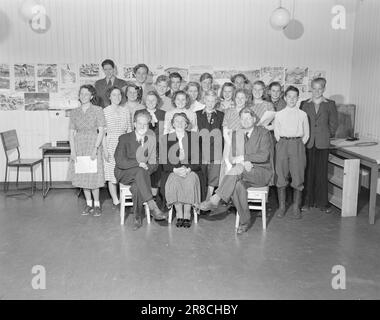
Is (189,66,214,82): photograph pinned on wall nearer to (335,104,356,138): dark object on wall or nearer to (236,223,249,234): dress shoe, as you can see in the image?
(335,104,356,138): dark object on wall

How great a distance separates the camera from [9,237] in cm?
449

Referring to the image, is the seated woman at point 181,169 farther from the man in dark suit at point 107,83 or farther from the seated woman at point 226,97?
the man in dark suit at point 107,83

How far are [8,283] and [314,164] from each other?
137 inches

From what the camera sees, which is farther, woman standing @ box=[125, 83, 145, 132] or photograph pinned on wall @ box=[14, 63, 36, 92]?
photograph pinned on wall @ box=[14, 63, 36, 92]

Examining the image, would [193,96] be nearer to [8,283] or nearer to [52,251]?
[52,251]

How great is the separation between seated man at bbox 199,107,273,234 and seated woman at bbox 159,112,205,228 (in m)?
0.19

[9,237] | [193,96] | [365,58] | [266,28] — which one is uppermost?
[266,28]

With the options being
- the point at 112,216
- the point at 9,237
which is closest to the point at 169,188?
the point at 112,216

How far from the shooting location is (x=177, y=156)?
→ 15.8 ft

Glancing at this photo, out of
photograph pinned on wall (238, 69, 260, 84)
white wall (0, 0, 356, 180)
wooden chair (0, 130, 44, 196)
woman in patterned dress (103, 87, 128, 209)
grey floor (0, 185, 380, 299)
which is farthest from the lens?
photograph pinned on wall (238, 69, 260, 84)

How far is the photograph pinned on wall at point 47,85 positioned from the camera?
638cm

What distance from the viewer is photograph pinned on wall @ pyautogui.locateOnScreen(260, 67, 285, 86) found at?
256 inches

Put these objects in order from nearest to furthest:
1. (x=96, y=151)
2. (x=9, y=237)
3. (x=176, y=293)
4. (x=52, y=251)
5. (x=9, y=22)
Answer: (x=176, y=293) → (x=52, y=251) → (x=9, y=237) → (x=96, y=151) → (x=9, y=22)

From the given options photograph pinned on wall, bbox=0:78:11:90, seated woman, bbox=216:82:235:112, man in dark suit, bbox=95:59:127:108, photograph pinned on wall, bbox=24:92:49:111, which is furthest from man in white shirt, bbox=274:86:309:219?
photograph pinned on wall, bbox=0:78:11:90
